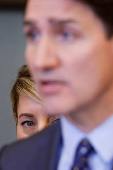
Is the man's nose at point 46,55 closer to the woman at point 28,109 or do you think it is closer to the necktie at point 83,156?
the necktie at point 83,156

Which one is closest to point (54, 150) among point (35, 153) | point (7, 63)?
point (35, 153)

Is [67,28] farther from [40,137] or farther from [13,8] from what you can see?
[13,8]

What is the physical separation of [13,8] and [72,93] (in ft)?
5.23

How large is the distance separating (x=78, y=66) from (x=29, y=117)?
1.97 feet

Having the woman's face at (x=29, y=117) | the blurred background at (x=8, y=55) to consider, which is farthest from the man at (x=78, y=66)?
the blurred background at (x=8, y=55)

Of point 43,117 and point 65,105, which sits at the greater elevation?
point 43,117

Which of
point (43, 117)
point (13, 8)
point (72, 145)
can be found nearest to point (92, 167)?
point (72, 145)

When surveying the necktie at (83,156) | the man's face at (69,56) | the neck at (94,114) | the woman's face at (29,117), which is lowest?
the necktie at (83,156)

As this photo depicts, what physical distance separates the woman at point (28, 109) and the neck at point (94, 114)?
1.69 feet

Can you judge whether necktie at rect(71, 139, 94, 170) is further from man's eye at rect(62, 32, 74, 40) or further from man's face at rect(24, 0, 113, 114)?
man's eye at rect(62, 32, 74, 40)

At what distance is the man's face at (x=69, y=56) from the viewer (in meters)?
0.57

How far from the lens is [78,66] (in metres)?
0.57

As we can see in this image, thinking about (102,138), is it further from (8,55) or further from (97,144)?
(8,55)

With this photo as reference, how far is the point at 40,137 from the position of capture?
2.29ft
